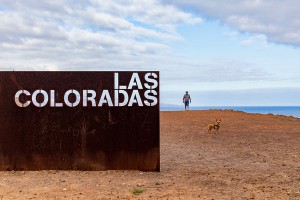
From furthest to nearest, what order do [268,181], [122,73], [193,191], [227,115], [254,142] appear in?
[227,115] → [254,142] → [122,73] → [268,181] → [193,191]

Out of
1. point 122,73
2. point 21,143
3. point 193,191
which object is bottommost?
point 193,191

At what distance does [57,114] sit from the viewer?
1357 cm

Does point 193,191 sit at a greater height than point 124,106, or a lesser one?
lesser

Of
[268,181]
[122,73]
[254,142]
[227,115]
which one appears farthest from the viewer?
[227,115]

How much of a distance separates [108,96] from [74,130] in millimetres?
1314

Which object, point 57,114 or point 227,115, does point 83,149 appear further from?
point 227,115

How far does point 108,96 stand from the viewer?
1353 centimetres

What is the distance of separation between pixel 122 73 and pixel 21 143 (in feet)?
11.0

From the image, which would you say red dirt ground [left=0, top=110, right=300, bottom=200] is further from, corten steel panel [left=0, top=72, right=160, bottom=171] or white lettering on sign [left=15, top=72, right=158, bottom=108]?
white lettering on sign [left=15, top=72, right=158, bottom=108]

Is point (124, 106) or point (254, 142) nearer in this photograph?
point (124, 106)

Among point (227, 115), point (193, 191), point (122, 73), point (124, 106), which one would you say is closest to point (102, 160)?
point (124, 106)

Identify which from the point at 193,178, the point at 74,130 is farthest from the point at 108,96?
the point at 193,178

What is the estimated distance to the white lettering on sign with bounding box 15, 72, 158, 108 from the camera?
13508 millimetres

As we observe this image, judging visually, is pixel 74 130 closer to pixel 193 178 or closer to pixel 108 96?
pixel 108 96
